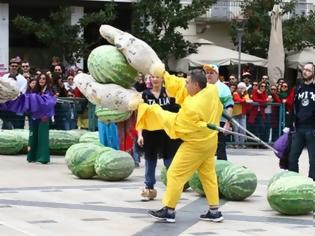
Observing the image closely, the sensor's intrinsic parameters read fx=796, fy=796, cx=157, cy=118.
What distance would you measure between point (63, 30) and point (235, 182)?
21.6 m

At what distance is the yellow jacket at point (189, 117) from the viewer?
28.6 ft

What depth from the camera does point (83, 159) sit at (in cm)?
1231

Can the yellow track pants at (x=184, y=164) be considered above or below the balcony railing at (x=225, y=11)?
below

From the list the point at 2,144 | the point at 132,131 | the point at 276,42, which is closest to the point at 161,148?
the point at 132,131

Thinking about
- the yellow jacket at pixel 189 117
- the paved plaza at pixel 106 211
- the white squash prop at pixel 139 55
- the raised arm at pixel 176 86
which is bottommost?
the paved plaza at pixel 106 211

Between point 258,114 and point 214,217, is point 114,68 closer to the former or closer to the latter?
point 214,217

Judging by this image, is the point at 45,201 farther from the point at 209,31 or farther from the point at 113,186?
the point at 209,31

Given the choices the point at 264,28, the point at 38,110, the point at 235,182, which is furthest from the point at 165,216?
the point at 264,28

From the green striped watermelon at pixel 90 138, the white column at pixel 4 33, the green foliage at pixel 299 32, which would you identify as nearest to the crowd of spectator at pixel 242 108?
the green striped watermelon at pixel 90 138

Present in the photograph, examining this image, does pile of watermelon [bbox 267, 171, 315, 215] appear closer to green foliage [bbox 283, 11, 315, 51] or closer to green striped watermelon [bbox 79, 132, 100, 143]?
green striped watermelon [bbox 79, 132, 100, 143]

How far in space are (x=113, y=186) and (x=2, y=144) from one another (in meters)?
4.66

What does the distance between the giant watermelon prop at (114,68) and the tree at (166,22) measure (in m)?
22.2

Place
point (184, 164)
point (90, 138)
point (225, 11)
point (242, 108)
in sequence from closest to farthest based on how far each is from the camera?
point (184, 164)
point (90, 138)
point (242, 108)
point (225, 11)

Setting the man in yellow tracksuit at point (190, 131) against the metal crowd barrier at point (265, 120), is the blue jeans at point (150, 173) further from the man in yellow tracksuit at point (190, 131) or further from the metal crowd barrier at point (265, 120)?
the metal crowd barrier at point (265, 120)
